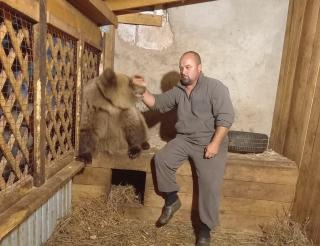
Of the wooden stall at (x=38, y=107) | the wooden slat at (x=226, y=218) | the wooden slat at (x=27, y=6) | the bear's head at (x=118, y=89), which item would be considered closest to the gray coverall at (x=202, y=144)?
the wooden slat at (x=226, y=218)

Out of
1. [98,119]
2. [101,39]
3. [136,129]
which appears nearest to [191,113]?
[136,129]

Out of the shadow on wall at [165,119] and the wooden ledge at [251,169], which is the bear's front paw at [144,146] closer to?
the wooden ledge at [251,169]

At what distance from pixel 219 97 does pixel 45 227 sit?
7.46 ft

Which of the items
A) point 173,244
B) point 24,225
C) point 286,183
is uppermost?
point 286,183

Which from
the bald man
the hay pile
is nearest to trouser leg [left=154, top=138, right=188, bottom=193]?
the bald man

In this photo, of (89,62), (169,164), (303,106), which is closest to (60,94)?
(89,62)

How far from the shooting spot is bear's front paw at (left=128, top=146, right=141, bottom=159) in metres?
3.61

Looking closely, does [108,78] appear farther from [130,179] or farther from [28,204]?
[130,179]

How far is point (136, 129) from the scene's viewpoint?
3701mm

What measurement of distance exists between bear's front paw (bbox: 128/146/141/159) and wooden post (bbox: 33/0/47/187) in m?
1.22

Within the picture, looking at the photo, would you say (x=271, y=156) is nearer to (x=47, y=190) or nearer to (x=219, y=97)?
(x=219, y=97)

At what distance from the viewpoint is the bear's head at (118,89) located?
340 centimetres

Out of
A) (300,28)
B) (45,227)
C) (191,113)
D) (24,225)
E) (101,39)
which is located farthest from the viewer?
(101,39)

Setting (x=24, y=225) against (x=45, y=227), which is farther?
(x=45, y=227)
